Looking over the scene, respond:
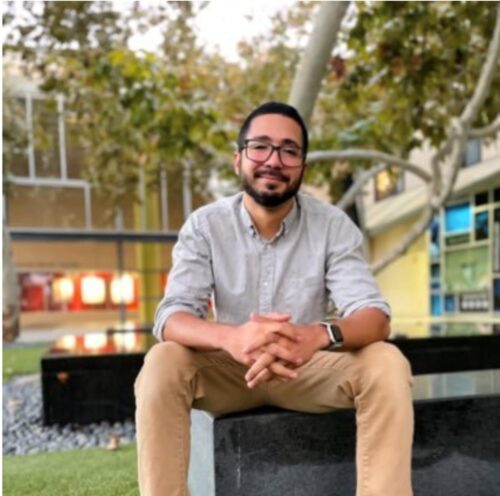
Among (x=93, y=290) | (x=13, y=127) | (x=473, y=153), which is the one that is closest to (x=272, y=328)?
(x=13, y=127)

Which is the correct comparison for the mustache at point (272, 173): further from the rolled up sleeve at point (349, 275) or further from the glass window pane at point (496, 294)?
the glass window pane at point (496, 294)

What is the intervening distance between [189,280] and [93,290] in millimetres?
20119

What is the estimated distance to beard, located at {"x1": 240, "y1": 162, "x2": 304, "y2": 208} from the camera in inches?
96.7

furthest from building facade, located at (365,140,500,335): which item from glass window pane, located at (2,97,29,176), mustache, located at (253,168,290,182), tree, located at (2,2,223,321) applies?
mustache, located at (253,168,290,182)

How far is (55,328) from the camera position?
20.8 meters

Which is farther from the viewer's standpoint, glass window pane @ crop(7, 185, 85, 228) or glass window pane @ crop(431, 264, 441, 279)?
glass window pane @ crop(7, 185, 85, 228)

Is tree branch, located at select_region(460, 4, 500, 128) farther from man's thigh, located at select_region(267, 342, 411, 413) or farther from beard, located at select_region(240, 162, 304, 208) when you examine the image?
man's thigh, located at select_region(267, 342, 411, 413)

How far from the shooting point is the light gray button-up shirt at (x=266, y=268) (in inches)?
93.8

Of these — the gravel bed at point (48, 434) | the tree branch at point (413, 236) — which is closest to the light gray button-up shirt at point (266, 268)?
the gravel bed at point (48, 434)

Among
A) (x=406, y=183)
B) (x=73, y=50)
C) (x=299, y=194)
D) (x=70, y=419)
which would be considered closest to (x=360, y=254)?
(x=299, y=194)

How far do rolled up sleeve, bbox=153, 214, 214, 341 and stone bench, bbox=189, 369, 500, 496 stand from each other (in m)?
0.44

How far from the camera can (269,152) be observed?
8.09 ft

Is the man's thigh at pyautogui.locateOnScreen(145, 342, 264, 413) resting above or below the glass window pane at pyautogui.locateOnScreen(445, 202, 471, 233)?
below

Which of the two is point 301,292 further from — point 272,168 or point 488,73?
point 488,73
